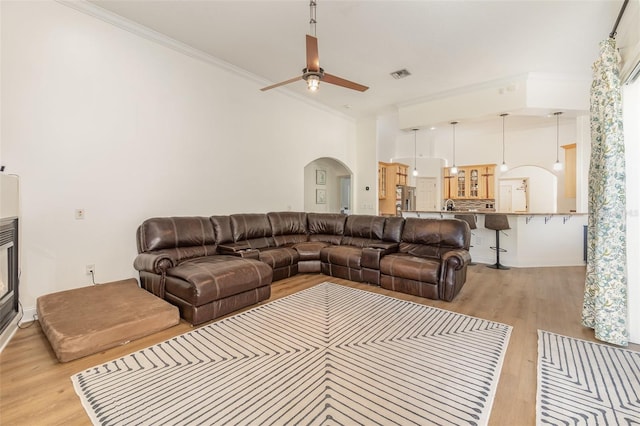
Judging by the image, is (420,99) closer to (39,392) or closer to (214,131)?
(214,131)

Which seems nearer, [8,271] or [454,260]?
[8,271]

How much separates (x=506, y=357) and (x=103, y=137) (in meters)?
4.81

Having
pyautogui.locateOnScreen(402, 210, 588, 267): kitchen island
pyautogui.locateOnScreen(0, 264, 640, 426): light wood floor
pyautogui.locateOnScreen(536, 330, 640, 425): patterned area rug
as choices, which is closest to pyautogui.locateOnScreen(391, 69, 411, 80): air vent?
pyautogui.locateOnScreen(402, 210, 588, 267): kitchen island

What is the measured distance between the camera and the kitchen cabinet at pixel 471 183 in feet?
28.5

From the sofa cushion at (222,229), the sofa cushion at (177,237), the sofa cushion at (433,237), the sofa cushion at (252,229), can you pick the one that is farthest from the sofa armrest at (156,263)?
the sofa cushion at (433,237)

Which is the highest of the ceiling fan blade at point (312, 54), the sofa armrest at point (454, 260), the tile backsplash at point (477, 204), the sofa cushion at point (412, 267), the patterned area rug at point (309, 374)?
the ceiling fan blade at point (312, 54)

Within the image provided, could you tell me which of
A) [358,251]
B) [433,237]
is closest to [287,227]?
[358,251]

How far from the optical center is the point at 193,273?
292cm

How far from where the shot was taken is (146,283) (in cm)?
332

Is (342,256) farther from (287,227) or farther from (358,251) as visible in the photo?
(287,227)

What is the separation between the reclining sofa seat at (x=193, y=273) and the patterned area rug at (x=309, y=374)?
8.7 inches

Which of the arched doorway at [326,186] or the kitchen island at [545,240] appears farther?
the arched doorway at [326,186]

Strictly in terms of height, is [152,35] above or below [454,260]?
above

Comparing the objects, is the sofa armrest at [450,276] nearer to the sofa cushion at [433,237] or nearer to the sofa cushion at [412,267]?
the sofa cushion at [412,267]
